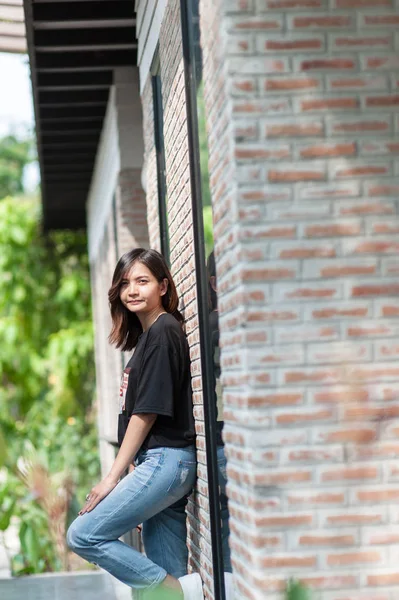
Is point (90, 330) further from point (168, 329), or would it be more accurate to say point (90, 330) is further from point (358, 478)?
point (358, 478)

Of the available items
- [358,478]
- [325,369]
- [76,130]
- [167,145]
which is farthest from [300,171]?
[76,130]

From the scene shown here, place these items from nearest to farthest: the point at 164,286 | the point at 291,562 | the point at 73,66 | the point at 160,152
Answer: the point at 291,562 < the point at 164,286 < the point at 160,152 < the point at 73,66

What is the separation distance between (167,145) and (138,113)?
8.83 ft

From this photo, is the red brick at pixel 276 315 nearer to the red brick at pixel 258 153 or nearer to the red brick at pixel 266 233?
the red brick at pixel 266 233

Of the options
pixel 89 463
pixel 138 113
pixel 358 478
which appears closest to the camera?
pixel 358 478

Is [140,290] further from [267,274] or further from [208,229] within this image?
[267,274]

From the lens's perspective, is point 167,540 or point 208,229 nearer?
point 208,229

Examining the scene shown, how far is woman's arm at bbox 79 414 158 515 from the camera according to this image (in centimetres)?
446

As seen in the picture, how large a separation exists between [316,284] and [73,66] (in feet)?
17.4

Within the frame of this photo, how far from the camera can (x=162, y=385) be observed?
450cm

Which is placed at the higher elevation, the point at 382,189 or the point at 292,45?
the point at 292,45

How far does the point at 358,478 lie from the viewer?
3297mm

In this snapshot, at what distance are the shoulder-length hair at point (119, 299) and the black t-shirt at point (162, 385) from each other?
0.59ft

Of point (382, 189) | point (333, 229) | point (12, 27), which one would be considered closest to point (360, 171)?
point (382, 189)
